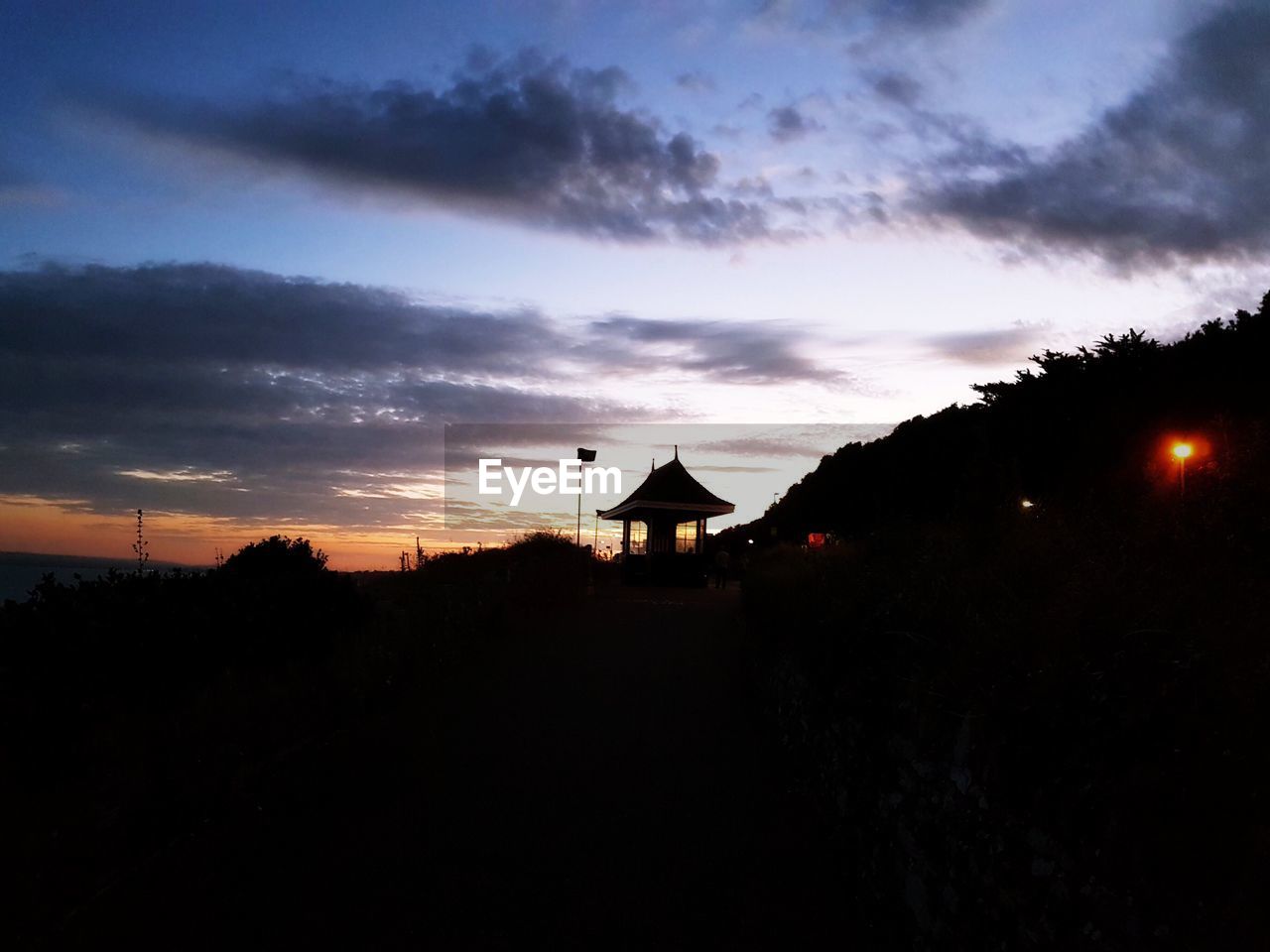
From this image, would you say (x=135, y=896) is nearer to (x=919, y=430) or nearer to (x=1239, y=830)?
(x=1239, y=830)

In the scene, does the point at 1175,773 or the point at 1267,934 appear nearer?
the point at 1267,934

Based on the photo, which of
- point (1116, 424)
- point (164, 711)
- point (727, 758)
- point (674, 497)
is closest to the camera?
point (164, 711)

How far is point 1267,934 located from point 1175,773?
2.31ft

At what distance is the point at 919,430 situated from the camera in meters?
38.4

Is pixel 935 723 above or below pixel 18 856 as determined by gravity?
above

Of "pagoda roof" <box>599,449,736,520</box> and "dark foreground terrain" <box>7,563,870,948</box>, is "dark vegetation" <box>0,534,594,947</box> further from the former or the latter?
"pagoda roof" <box>599,449,736,520</box>

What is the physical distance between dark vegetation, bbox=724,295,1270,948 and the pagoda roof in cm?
1833

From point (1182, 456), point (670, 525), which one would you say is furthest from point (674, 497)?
point (1182, 456)

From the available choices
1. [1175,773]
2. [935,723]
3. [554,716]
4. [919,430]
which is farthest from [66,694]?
[919,430]

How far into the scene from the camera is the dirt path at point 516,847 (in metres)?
5.43

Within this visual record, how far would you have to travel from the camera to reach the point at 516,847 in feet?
21.6

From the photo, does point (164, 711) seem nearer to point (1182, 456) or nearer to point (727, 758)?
point (727, 758)

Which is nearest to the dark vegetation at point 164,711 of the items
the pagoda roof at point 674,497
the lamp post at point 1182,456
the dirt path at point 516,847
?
the dirt path at point 516,847

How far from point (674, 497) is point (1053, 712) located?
26.8m
